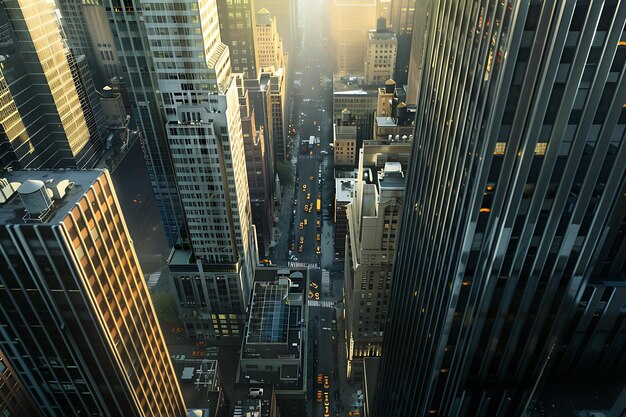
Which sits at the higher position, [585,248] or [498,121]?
[498,121]

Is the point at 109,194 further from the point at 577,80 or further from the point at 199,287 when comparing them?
the point at 199,287

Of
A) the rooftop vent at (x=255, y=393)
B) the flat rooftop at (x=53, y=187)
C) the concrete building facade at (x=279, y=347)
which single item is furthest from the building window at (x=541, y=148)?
the concrete building facade at (x=279, y=347)

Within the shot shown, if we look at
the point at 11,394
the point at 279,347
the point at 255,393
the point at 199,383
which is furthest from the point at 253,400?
the point at 11,394

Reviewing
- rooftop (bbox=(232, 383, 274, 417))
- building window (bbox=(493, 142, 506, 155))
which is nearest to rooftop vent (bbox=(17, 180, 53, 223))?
building window (bbox=(493, 142, 506, 155))

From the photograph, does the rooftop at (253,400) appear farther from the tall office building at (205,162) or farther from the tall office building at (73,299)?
the tall office building at (73,299)

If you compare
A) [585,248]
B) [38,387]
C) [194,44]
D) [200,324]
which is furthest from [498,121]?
[200,324]

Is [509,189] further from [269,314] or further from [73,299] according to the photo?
[269,314]

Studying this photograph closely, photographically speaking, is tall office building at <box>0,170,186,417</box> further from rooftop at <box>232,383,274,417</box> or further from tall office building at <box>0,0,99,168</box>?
tall office building at <box>0,0,99,168</box>
